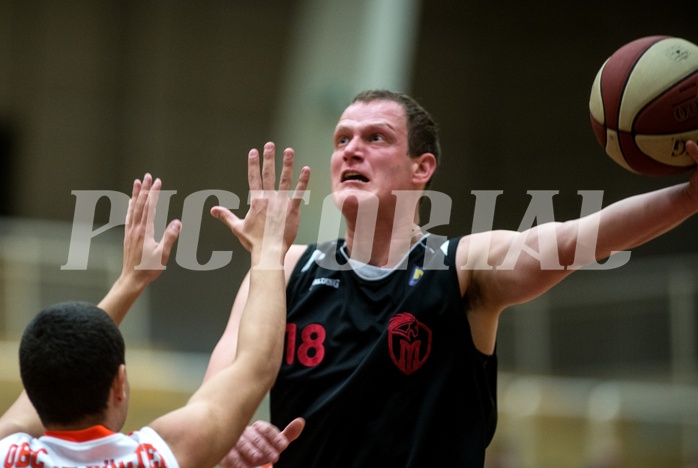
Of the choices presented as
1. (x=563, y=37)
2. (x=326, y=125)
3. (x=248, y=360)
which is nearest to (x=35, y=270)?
(x=326, y=125)

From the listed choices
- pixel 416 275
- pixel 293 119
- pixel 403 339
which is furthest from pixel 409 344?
pixel 293 119

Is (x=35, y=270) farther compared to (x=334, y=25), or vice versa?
(x=35, y=270)

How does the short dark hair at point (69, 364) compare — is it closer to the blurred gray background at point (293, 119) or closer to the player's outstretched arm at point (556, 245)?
the player's outstretched arm at point (556, 245)

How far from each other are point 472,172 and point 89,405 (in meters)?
14.3

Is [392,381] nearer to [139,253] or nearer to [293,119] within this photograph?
[139,253]

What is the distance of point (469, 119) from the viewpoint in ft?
54.9

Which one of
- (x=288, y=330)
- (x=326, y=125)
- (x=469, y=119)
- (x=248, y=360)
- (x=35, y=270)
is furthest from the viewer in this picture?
(x=469, y=119)

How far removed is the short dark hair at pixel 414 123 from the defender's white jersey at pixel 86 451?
227cm

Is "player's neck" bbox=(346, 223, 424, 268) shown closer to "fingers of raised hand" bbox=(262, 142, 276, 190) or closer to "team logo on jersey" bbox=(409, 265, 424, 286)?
"team logo on jersey" bbox=(409, 265, 424, 286)

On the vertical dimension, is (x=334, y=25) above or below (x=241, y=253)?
above

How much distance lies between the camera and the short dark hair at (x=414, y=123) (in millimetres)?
4809

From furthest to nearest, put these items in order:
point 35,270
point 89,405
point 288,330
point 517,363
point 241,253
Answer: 1. point 241,253
2. point 517,363
3. point 35,270
4. point 288,330
5. point 89,405

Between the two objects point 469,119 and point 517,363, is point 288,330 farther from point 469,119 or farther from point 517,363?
point 469,119

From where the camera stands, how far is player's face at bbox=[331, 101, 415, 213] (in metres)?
4.61
